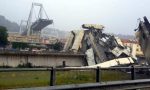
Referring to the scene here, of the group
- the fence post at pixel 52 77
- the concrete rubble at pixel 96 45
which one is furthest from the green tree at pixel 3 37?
the fence post at pixel 52 77

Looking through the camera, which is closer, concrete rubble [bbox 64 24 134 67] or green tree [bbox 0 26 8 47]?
concrete rubble [bbox 64 24 134 67]

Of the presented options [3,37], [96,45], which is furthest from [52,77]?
[3,37]

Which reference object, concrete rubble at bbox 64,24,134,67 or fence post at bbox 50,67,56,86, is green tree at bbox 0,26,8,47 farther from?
fence post at bbox 50,67,56,86

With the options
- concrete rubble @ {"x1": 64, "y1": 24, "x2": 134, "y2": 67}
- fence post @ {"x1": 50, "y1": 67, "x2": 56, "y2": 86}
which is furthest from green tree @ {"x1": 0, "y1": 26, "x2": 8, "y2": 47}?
fence post @ {"x1": 50, "y1": 67, "x2": 56, "y2": 86}

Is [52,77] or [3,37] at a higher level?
[3,37]

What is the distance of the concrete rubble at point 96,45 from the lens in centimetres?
8831

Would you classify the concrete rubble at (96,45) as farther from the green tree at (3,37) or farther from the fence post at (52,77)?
the fence post at (52,77)

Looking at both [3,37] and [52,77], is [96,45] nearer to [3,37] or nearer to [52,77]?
[3,37]

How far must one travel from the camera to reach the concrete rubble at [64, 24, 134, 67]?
290 feet

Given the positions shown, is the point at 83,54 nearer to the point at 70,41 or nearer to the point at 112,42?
the point at 112,42

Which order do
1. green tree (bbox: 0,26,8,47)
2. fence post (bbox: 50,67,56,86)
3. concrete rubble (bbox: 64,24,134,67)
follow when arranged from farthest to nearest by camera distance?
green tree (bbox: 0,26,8,47)
concrete rubble (bbox: 64,24,134,67)
fence post (bbox: 50,67,56,86)

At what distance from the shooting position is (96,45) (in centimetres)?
9169

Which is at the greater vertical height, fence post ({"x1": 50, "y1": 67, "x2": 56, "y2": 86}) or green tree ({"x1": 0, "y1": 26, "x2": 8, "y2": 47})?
green tree ({"x1": 0, "y1": 26, "x2": 8, "y2": 47})

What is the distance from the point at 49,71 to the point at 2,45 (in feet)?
325
